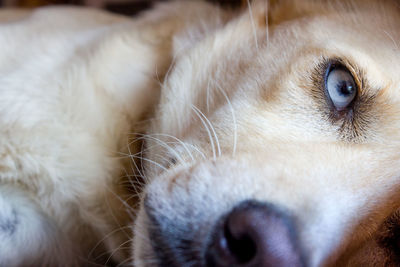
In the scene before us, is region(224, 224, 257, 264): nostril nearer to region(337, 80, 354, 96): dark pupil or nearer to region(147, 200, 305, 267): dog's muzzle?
region(147, 200, 305, 267): dog's muzzle

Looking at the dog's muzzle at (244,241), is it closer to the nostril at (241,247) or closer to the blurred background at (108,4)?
the nostril at (241,247)

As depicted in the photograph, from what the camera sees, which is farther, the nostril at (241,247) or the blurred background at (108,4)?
the blurred background at (108,4)

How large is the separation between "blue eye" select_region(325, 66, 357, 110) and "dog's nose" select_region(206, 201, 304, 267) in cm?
41

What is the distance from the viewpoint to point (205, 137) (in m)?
1.14

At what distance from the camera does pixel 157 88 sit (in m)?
1.47

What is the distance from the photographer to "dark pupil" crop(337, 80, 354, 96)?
1085mm

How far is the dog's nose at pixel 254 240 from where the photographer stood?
0.79m

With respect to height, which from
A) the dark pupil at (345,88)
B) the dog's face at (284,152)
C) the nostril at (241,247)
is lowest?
the nostril at (241,247)

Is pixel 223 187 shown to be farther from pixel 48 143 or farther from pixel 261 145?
pixel 48 143

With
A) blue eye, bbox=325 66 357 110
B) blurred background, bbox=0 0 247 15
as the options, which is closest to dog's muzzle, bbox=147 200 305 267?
blue eye, bbox=325 66 357 110

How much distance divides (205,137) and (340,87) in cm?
39

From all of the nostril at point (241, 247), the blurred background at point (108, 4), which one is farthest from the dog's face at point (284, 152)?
the blurred background at point (108, 4)

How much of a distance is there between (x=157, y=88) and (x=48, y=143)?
418mm

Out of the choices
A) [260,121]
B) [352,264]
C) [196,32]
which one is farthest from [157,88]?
[352,264]
